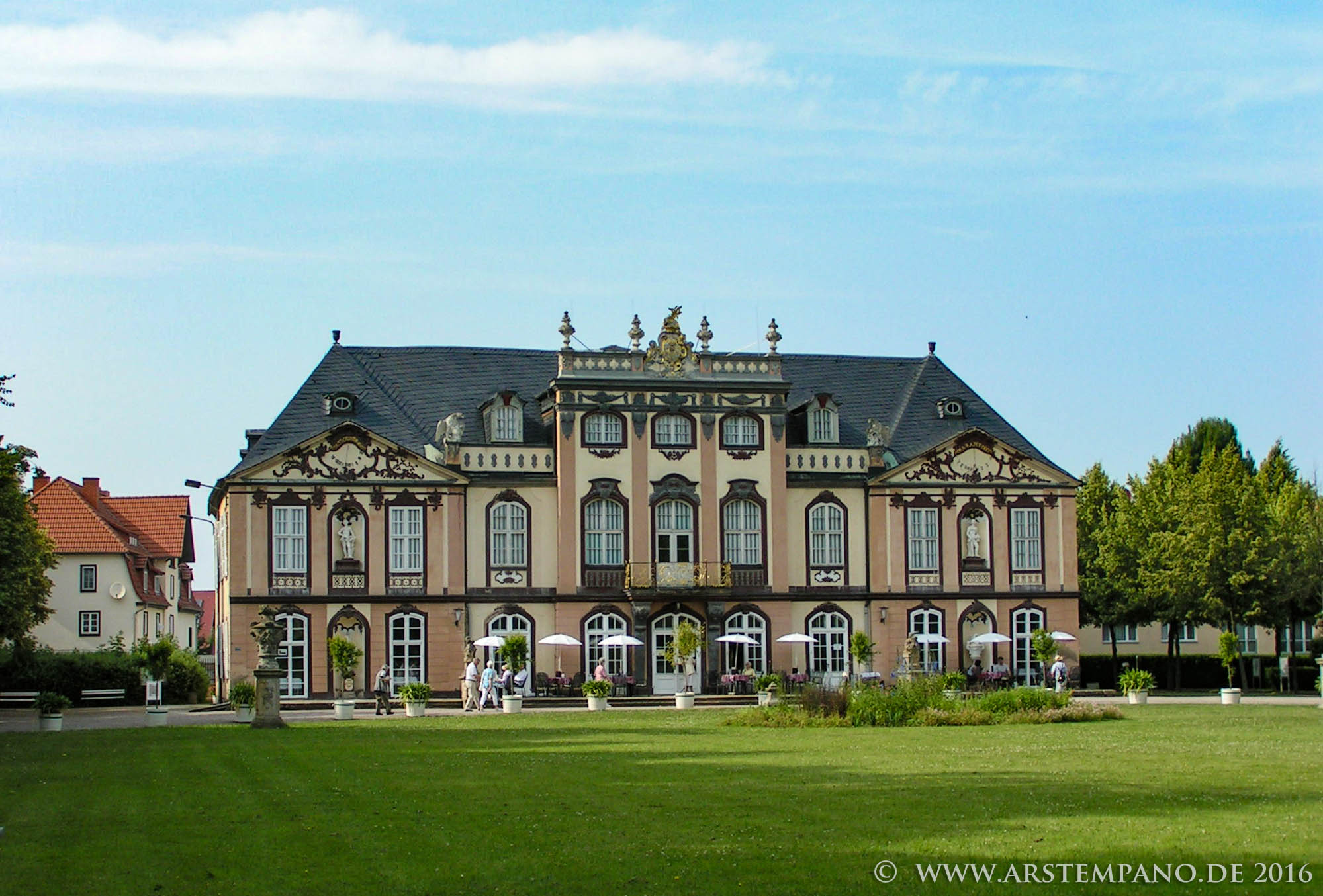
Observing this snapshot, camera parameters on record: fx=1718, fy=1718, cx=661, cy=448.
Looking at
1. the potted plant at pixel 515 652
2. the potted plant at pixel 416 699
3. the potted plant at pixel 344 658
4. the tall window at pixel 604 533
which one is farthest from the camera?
the tall window at pixel 604 533

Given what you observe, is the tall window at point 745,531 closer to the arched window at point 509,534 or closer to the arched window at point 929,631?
the arched window at point 929,631

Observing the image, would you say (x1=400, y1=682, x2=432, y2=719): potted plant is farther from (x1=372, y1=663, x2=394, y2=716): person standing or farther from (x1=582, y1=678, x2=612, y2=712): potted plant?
(x1=582, y1=678, x2=612, y2=712): potted plant

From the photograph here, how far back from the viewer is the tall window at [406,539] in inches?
2165

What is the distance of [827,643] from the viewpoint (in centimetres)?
5734

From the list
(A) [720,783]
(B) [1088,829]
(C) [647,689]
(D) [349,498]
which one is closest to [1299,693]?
(C) [647,689]

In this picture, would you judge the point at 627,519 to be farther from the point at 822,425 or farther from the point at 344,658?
the point at 344,658

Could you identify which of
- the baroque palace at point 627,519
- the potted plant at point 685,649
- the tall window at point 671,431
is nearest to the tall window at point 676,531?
the baroque palace at point 627,519

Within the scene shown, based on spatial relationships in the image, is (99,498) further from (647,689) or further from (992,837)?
(992,837)

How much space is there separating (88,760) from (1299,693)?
44.3 meters

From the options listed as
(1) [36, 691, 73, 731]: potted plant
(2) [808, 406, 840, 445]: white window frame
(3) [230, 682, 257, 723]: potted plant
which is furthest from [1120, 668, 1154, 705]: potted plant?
(1) [36, 691, 73, 731]: potted plant

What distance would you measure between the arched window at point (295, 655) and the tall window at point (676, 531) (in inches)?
467

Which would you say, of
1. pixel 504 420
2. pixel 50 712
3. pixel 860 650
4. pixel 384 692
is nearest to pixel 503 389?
pixel 504 420

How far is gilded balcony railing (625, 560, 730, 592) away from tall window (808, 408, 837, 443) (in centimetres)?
569

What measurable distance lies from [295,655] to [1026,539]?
973 inches
